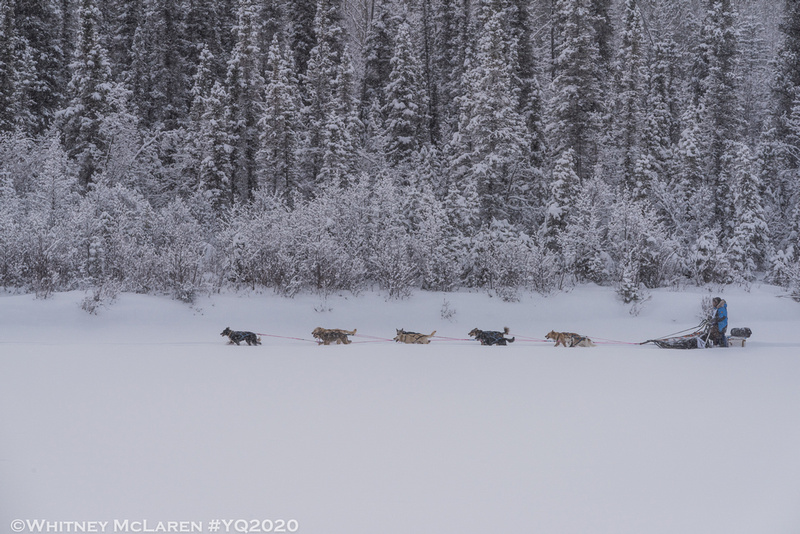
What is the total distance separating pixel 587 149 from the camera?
88.5 feet

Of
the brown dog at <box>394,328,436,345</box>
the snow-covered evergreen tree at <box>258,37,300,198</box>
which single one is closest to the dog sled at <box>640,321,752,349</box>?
the brown dog at <box>394,328,436,345</box>

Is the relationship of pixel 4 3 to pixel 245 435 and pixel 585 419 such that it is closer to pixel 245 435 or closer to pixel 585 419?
pixel 245 435

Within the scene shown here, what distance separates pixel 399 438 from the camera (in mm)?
5422

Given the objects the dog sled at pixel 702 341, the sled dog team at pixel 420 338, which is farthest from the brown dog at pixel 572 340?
the dog sled at pixel 702 341

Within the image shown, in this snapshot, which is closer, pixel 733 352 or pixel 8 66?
Answer: pixel 733 352

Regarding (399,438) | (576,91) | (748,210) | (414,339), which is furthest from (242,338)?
(748,210)

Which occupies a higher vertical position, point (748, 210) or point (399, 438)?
point (748, 210)

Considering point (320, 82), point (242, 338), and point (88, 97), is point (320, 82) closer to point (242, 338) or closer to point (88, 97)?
point (88, 97)

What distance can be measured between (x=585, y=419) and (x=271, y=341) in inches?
309

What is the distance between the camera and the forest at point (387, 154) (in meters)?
16.5

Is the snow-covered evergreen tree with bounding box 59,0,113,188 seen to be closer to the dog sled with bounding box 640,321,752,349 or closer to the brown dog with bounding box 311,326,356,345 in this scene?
the brown dog with bounding box 311,326,356,345

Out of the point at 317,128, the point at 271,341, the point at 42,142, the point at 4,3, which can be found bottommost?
the point at 271,341

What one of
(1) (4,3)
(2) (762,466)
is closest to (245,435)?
(2) (762,466)

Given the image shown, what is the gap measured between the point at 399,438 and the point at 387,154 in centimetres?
2750
